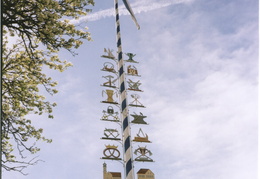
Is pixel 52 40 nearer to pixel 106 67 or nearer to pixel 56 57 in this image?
pixel 56 57

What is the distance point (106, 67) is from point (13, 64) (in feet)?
20.4

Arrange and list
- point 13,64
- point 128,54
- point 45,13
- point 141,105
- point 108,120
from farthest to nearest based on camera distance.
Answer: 1. point 128,54
2. point 141,105
3. point 108,120
4. point 13,64
5. point 45,13

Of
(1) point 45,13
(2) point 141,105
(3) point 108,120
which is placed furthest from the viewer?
(2) point 141,105

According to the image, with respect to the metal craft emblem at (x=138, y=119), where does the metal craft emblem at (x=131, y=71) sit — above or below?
above

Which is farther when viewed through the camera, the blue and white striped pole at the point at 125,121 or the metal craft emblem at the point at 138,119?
the metal craft emblem at the point at 138,119

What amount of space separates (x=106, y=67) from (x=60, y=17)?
22.3 ft

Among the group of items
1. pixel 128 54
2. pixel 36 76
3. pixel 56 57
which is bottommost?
pixel 36 76

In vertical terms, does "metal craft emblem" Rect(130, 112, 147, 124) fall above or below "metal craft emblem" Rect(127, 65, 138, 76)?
below

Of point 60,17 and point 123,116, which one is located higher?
point 60,17

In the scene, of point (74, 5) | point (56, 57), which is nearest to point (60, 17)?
point (74, 5)

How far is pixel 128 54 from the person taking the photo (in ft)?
70.0

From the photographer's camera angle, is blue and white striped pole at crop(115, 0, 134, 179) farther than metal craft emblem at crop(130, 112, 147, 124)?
No

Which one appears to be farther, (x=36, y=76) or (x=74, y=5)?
(x=36, y=76)

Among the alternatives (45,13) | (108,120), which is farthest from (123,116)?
(45,13)
